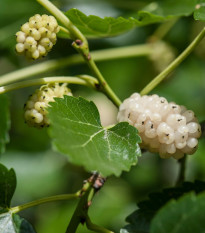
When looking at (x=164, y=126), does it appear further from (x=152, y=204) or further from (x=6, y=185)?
(x=6, y=185)

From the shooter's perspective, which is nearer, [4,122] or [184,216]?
[184,216]

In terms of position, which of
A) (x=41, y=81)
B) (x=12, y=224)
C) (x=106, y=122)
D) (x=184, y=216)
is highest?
(x=41, y=81)

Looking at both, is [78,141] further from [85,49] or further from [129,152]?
[85,49]

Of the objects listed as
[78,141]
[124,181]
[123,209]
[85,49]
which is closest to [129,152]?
[78,141]

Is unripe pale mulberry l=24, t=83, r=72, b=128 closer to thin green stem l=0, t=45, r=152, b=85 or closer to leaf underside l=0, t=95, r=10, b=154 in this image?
leaf underside l=0, t=95, r=10, b=154

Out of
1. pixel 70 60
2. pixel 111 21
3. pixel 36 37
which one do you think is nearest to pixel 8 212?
pixel 36 37

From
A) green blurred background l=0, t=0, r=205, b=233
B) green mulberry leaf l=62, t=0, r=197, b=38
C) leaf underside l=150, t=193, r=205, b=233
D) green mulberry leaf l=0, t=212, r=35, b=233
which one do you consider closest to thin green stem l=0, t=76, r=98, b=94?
green mulberry leaf l=62, t=0, r=197, b=38
